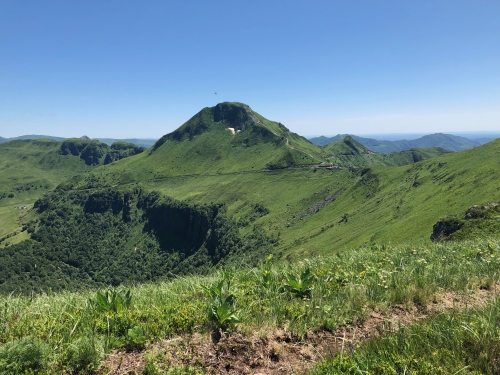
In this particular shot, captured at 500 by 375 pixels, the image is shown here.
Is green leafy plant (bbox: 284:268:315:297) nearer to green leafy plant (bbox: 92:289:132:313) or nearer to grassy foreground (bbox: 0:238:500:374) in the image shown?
grassy foreground (bbox: 0:238:500:374)

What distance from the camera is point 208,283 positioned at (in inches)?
284

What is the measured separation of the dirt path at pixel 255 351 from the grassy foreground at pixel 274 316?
0.50 ft

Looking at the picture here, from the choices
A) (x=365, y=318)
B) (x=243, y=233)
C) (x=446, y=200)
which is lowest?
(x=243, y=233)

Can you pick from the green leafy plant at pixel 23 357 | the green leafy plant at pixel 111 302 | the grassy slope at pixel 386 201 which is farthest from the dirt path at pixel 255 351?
the grassy slope at pixel 386 201

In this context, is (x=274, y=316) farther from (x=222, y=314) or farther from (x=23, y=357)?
(x=23, y=357)

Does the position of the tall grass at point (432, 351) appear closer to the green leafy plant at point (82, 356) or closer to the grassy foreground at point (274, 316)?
the grassy foreground at point (274, 316)

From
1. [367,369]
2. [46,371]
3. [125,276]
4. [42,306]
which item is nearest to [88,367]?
[46,371]

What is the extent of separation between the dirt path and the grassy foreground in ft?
0.50

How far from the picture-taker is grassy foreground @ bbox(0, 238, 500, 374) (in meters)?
4.00

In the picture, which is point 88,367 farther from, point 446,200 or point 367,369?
point 446,200

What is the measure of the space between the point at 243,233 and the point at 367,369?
17523 cm

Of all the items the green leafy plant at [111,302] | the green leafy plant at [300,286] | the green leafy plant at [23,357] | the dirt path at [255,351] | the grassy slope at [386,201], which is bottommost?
the grassy slope at [386,201]

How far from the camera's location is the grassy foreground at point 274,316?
13.1 ft

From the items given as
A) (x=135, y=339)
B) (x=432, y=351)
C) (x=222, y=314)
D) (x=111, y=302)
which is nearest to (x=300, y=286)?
(x=222, y=314)
